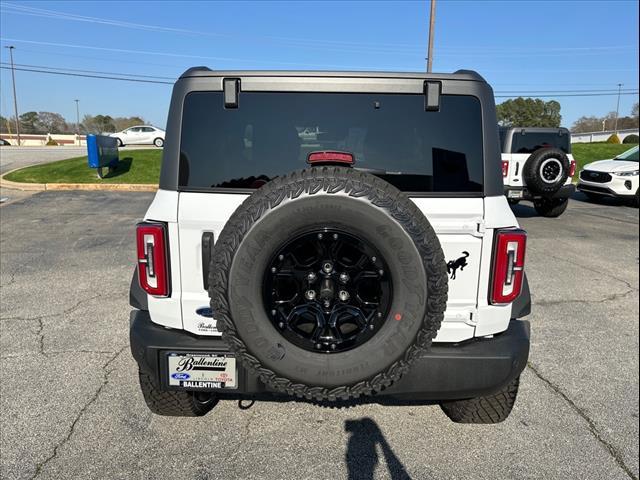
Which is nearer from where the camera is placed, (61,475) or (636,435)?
(61,475)

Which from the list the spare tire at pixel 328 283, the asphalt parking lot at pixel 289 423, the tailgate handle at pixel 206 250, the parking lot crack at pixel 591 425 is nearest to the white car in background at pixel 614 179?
the asphalt parking lot at pixel 289 423

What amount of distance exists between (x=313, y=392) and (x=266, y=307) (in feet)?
1.39

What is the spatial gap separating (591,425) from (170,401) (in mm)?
2543

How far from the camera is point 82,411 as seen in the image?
2787 millimetres

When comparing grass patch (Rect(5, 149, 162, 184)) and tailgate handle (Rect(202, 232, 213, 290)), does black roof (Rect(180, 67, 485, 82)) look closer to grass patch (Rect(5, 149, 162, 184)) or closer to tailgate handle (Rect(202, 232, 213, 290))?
tailgate handle (Rect(202, 232, 213, 290))

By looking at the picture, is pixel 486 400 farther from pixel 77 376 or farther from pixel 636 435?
pixel 77 376

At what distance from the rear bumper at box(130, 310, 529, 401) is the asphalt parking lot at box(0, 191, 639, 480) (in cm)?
47

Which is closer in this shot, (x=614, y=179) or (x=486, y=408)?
(x=486, y=408)

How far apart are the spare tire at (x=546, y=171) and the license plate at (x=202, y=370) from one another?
882cm

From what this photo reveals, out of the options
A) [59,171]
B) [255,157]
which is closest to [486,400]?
[255,157]

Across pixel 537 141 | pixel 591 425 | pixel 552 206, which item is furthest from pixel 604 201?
pixel 591 425

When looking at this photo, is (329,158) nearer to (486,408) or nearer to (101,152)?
(486,408)

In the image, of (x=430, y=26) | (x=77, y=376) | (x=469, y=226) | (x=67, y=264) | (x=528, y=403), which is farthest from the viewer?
(x=430, y=26)

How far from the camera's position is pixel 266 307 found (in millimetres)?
1921
